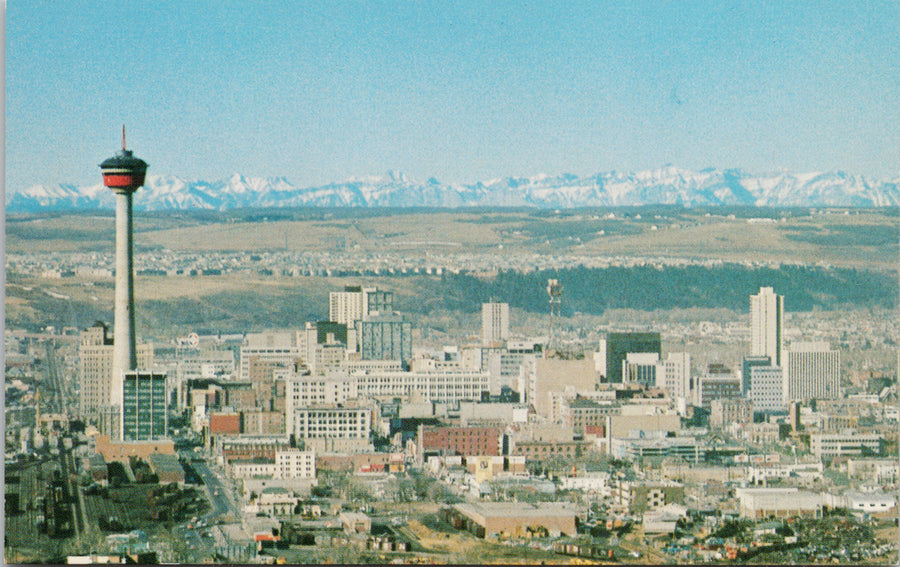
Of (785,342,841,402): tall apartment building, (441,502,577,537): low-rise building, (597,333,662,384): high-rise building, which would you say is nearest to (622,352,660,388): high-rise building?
(597,333,662,384): high-rise building

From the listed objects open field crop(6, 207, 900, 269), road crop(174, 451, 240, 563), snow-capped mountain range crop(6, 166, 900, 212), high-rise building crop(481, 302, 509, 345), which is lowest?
road crop(174, 451, 240, 563)

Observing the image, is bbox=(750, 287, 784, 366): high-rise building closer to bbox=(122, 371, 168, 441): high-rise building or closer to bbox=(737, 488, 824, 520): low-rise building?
bbox=(737, 488, 824, 520): low-rise building

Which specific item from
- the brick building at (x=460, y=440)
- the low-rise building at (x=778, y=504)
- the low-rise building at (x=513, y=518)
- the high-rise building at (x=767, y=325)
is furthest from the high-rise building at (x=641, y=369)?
the low-rise building at (x=513, y=518)

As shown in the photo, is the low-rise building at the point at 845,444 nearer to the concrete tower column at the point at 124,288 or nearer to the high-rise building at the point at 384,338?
the high-rise building at the point at 384,338

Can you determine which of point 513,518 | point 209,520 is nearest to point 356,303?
point 209,520

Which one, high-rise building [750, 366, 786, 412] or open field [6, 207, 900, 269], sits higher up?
open field [6, 207, 900, 269]

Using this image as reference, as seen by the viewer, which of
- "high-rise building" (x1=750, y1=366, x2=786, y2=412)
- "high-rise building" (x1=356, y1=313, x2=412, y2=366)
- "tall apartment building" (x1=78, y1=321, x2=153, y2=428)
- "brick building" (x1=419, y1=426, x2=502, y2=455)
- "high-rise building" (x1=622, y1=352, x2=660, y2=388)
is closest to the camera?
"brick building" (x1=419, y1=426, x2=502, y2=455)

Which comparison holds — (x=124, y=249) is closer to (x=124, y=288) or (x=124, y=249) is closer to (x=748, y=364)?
(x=124, y=288)

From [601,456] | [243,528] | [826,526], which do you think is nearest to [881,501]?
[826,526]

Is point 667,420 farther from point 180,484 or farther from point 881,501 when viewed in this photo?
point 180,484
